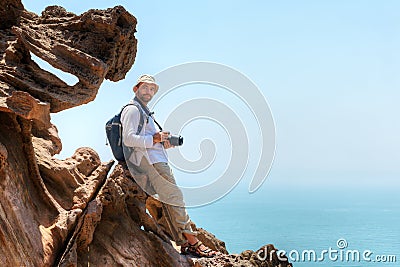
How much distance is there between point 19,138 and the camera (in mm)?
6059

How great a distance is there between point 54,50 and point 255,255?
409 cm

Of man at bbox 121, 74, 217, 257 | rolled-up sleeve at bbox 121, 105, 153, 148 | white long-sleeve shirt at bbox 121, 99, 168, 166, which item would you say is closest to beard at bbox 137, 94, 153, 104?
man at bbox 121, 74, 217, 257

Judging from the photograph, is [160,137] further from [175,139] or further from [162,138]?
[175,139]

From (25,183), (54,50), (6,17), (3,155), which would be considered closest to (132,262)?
(25,183)

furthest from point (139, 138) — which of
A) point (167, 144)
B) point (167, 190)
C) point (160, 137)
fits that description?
point (167, 190)

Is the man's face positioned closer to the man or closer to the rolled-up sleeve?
the man

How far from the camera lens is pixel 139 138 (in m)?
6.11

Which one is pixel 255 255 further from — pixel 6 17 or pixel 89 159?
pixel 6 17

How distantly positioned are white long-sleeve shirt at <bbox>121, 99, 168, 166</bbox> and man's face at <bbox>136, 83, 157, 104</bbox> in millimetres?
137

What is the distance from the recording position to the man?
6.20 m

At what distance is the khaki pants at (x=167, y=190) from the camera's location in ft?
21.0

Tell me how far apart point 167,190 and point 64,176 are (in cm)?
160

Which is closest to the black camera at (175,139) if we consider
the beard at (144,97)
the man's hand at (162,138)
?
the man's hand at (162,138)

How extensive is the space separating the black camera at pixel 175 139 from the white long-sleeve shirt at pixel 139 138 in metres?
0.20
